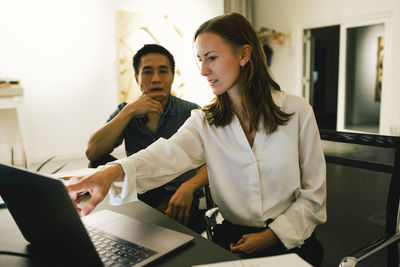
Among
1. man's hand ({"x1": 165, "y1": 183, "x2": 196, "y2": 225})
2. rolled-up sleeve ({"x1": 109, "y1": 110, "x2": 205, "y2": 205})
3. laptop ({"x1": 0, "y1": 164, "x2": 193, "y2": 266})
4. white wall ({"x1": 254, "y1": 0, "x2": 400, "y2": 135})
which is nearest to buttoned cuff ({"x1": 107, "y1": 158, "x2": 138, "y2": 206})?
rolled-up sleeve ({"x1": 109, "y1": 110, "x2": 205, "y2": 205})

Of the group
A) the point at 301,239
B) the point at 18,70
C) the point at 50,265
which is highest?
the point at 18,70

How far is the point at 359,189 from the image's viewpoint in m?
1.12

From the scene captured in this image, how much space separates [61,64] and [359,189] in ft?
12.2

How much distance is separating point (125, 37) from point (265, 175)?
12.3 feet

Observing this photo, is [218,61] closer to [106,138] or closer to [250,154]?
[250,154]

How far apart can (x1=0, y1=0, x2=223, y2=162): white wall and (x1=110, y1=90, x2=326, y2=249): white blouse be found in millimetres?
3295

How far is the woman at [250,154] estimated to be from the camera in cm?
106

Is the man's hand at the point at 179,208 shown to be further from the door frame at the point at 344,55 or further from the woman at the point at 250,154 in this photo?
the door frame at the point at 344,55

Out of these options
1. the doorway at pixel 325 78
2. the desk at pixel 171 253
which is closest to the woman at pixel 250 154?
the desk at pixel 171 253

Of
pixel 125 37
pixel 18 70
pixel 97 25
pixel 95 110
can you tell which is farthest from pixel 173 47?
pixel 18 70

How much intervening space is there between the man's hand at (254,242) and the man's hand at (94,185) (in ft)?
1.29

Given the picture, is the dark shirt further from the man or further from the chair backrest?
the chair backrest

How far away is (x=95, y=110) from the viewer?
4.30 meters

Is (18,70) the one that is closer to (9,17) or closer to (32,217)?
(9,17)
